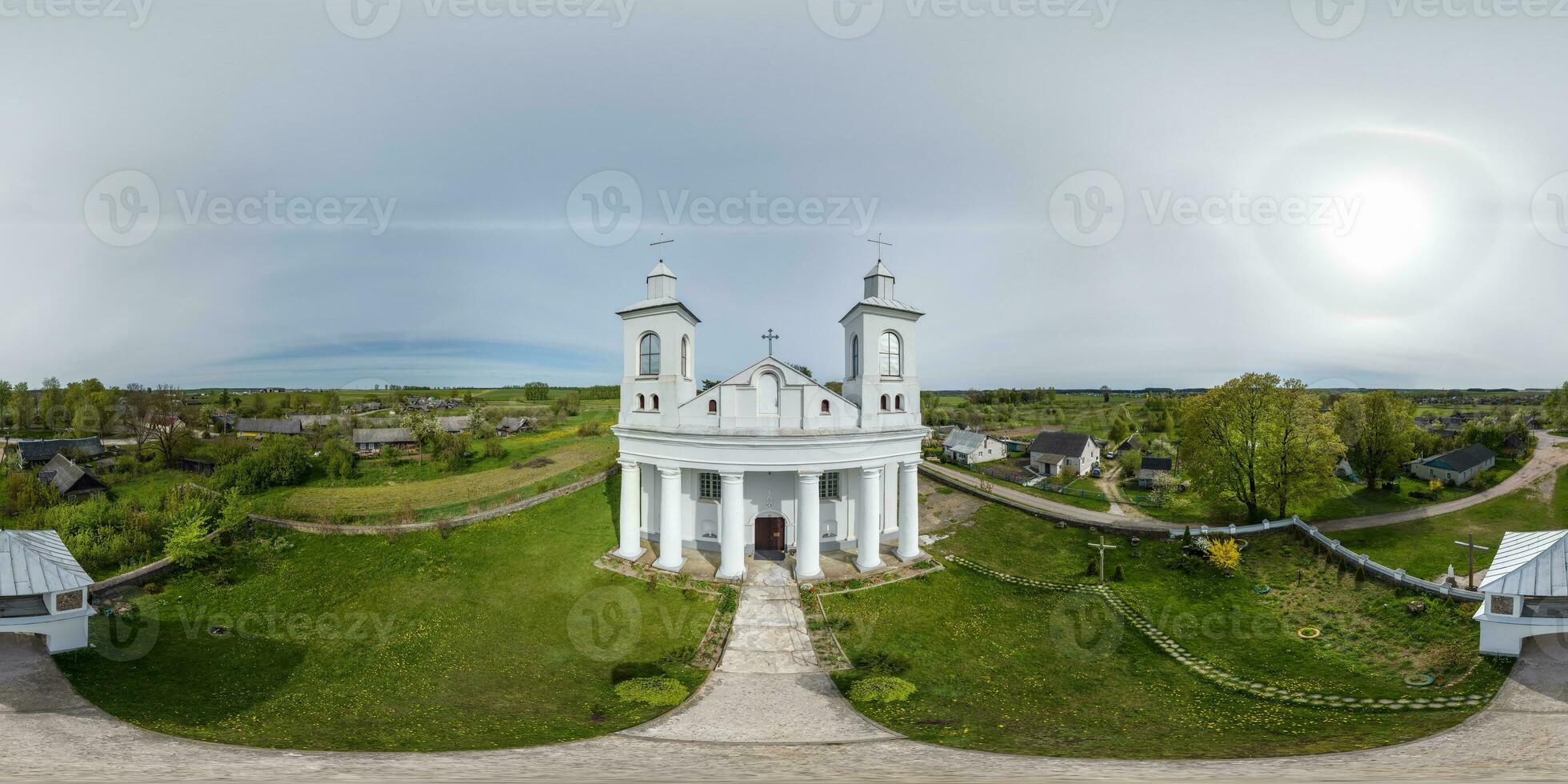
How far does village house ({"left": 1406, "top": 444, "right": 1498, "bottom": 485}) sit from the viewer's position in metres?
28.5

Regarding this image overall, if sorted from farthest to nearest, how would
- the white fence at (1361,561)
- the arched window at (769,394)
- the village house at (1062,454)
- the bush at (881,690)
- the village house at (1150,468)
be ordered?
the village house at (1062,454) < the village house at (1150,468) < the arched window at (769,394) < the white fence at (1361,561) < the bush at (881,690)

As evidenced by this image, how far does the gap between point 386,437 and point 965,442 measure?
44302 mm

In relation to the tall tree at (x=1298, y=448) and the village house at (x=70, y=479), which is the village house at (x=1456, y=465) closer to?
the tall tree at (x=1298, y=448)

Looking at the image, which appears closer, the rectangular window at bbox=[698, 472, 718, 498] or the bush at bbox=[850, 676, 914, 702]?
the bush at bbox=[850, 676, 914, 702]

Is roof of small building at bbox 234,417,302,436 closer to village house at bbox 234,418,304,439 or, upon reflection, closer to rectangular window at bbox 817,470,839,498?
village house at bbox 234,418,304,439

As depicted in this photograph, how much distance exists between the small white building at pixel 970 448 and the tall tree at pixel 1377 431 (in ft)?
75.0

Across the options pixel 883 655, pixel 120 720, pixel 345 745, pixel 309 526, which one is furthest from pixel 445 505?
pixel 883 655

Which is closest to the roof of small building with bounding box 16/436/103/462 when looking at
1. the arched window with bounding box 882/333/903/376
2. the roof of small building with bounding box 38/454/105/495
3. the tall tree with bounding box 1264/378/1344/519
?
the roof of small building with bounding box 38/454/105/495

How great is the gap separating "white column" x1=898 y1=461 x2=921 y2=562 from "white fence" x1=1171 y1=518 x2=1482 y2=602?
12.1m

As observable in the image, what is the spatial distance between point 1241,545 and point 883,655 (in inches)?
671

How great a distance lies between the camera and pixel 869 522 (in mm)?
18000

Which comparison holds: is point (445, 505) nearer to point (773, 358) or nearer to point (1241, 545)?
point (773, 358)

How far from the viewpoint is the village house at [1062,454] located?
4388 cm

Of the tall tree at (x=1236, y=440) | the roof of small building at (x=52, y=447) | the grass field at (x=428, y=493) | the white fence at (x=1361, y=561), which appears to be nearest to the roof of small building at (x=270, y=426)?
the roof of small building at (x=52, y=447)
